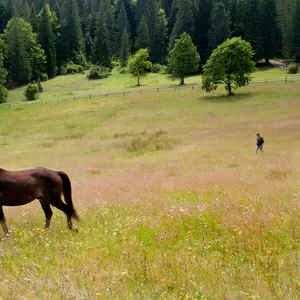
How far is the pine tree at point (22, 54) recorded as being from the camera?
102 meters

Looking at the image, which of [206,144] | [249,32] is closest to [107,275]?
[206,144]

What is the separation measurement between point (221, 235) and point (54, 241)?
3578 millimetres

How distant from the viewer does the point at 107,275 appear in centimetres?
591

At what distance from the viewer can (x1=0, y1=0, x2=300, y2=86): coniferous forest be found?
4060 inches

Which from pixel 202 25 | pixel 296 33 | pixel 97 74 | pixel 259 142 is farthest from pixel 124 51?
pixel 259 142

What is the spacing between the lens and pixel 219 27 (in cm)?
10819

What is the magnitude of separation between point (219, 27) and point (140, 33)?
29203mm

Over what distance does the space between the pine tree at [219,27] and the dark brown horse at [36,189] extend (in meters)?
105

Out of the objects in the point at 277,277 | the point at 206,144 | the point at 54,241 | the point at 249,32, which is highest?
the point at 249,32

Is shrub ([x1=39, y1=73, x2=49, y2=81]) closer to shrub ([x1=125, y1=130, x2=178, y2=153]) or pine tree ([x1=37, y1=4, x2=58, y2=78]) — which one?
pine tree ([x1=37, y1=4, x2=58, y2=78])

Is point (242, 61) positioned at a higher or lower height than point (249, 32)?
lower

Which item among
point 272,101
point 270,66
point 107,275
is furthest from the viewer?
point 270,66

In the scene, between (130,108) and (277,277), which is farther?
(130,108)

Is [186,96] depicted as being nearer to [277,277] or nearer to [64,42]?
[277,277]
